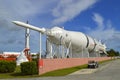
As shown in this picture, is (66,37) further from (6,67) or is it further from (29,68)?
(29,68)

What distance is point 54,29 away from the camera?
4216 cm

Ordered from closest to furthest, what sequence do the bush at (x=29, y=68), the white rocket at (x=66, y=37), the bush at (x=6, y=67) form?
1. the bush at (x=29, y=68)
2. the bush at (x=6, y=67)
3. the white rocket at (x=66, y=37)

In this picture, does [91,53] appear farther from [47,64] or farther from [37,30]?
[47,64]

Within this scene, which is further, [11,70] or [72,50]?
[72,50]

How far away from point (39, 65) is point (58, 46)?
16772mm

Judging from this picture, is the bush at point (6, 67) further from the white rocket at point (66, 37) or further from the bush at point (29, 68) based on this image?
the white rocket at point (66, 37)

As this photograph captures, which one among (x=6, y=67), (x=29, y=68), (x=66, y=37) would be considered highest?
(x=66, y=37)

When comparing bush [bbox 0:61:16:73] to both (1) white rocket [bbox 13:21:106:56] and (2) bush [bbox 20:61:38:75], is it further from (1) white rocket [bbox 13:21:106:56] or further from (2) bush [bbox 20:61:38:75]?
(1) white rocket [bbox 13:21:106:56]

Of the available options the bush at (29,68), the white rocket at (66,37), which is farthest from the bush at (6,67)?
the white rocket at (66,37)

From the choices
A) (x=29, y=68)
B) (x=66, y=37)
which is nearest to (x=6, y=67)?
(x=29, y=68)

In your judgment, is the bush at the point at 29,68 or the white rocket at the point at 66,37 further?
the white rocket at the point at 66,37

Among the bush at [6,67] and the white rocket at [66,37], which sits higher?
the white rocket at [66,37]

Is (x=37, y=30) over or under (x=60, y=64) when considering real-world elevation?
over

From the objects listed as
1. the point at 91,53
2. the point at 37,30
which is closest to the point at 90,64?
the point at 37,30
